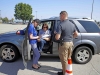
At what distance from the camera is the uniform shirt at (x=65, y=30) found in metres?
2.98

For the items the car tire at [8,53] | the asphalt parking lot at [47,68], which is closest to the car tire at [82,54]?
the asphalt parking lot at [47,68]

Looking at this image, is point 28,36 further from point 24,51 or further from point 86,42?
point 86,42

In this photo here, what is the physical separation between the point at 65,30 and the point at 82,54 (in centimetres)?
186

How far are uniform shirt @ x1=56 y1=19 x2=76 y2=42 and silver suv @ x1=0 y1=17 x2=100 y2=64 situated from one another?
46.3 inches

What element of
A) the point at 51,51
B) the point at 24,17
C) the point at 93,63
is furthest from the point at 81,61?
the point at 24,17

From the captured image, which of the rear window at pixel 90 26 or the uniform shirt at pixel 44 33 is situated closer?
the uniform shirt at pixel 44 33

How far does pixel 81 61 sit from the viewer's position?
4.53 metres

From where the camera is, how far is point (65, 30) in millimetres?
3018

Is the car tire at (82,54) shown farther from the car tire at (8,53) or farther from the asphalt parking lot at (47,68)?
the car tire at (8,53)

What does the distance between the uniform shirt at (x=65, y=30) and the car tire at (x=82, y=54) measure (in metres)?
1.47

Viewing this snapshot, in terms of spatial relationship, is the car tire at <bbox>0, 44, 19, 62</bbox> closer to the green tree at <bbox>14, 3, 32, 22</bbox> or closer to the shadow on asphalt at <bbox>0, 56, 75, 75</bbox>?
the shadow on asphalt at <bbox>0, 56, 75, 75</bbox>

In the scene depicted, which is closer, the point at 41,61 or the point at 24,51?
the point at 24,51

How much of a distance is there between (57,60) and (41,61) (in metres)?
0.67

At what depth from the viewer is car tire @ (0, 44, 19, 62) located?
14.5 ft
